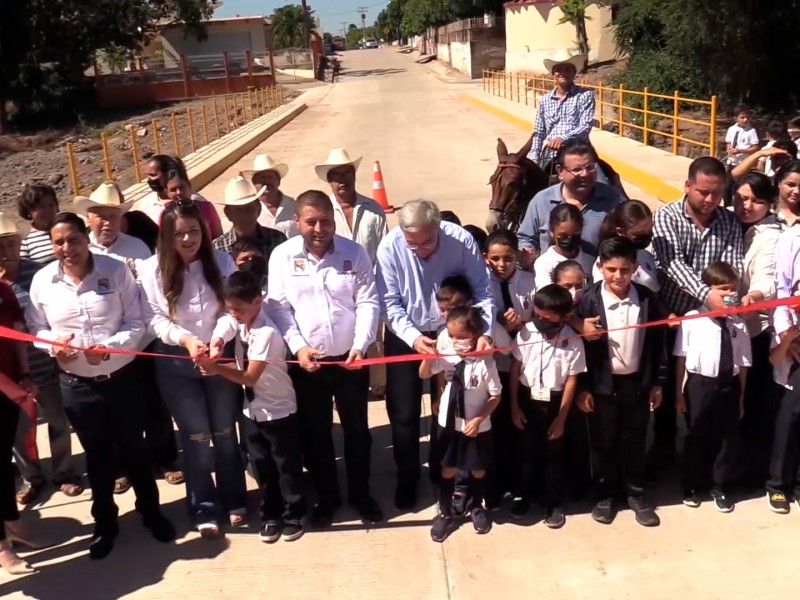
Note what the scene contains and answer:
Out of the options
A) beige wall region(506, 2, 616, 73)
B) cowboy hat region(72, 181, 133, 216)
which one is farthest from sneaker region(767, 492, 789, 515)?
beige wall region(506, 2, 616, 73)

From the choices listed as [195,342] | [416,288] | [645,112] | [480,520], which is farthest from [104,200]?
[645,112]

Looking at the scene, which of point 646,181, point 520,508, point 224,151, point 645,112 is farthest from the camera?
point 224,151

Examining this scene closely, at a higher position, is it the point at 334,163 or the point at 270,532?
the point at 334,163

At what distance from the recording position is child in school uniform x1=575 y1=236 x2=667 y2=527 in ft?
12.8

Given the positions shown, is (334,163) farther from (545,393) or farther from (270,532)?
(270,532)

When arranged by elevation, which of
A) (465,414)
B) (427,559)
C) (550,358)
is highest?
(550,358)

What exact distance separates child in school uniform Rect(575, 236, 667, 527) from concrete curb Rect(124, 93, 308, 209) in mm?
9278

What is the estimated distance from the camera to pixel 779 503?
13.3 feet

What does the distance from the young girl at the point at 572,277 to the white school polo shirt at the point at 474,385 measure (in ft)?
1.84

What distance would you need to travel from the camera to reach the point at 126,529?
14.1ft

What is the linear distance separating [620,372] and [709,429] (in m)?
0.59

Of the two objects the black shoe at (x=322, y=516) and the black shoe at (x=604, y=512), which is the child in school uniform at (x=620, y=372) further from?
the black shoe at (x=322, y=516)

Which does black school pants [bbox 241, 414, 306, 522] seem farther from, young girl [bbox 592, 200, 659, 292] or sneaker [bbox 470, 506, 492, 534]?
young girl [bbox 592, 200, 659, 292]

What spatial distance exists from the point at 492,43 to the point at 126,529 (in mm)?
53492
